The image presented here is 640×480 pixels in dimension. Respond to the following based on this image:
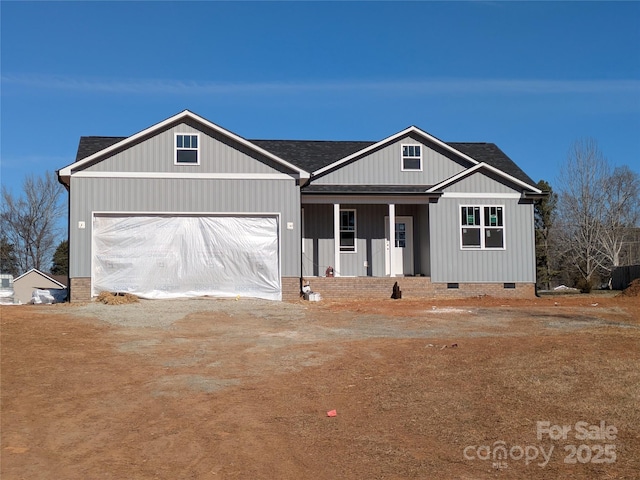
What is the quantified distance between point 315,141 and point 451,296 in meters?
9.45

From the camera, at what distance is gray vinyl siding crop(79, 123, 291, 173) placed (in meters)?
20.6

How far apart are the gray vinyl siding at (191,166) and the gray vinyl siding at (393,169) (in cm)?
373

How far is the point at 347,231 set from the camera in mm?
24688

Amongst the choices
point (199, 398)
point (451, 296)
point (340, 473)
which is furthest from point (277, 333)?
point (451, 296)

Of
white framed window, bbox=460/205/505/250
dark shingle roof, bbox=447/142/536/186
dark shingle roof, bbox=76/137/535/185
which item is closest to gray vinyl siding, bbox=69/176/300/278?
dark shingle roof, bbox=76/137/535/185

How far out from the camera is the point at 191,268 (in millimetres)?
20406

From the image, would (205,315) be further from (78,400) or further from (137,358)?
(78,400)

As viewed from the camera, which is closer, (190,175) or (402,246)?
(190,175)

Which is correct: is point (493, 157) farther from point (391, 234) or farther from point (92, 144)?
point (92, 144)

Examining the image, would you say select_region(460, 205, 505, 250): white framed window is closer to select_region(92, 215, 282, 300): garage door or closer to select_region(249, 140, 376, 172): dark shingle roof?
select_region(249, 140, 376, 172): dark shingle roof

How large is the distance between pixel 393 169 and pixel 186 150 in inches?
316

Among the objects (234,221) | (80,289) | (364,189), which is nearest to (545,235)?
(364,189)

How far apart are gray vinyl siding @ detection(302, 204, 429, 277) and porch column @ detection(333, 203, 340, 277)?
0.29m

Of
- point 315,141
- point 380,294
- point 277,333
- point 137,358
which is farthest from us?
point 315,141
